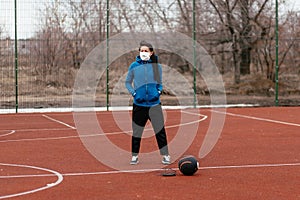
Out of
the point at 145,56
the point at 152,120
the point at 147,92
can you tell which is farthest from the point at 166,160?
the point at 145,56

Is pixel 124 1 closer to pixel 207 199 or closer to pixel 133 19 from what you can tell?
pixel 133 19

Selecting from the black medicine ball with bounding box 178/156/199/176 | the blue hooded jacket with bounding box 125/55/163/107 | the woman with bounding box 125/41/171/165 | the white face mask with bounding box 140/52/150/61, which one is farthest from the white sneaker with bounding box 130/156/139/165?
the white face mask with bounding box 140/52/150/61

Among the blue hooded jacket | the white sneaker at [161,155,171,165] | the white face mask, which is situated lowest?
the white sneaker at [161,155,171,165]

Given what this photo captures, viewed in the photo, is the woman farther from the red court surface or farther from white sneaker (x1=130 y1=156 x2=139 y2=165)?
the red court surface

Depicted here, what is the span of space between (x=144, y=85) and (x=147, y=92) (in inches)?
3.7

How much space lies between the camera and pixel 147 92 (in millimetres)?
8484

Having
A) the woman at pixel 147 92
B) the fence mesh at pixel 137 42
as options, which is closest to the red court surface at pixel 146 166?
the woman at pixel 147 92

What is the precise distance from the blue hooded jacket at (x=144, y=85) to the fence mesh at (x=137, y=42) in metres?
9.62

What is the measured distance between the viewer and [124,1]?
20.1 meters

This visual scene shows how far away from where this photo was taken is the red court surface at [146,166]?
662 centimetres

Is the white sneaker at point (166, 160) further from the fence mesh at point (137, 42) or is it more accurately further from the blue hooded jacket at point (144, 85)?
the fence mesh at point (137, 42)

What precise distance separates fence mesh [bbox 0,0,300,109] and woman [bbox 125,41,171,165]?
962 cm

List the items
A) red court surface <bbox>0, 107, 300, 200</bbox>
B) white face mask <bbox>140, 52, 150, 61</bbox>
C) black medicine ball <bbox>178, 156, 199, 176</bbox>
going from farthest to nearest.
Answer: white face mask <bbox>140, 52, 150, 61</bbox>, black medicine ball <bbox>178, 156, 199, 176</bbox>, red court surface <bbox>0, 107, 300, 200</bbox>

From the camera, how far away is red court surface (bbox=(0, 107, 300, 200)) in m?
6.62
